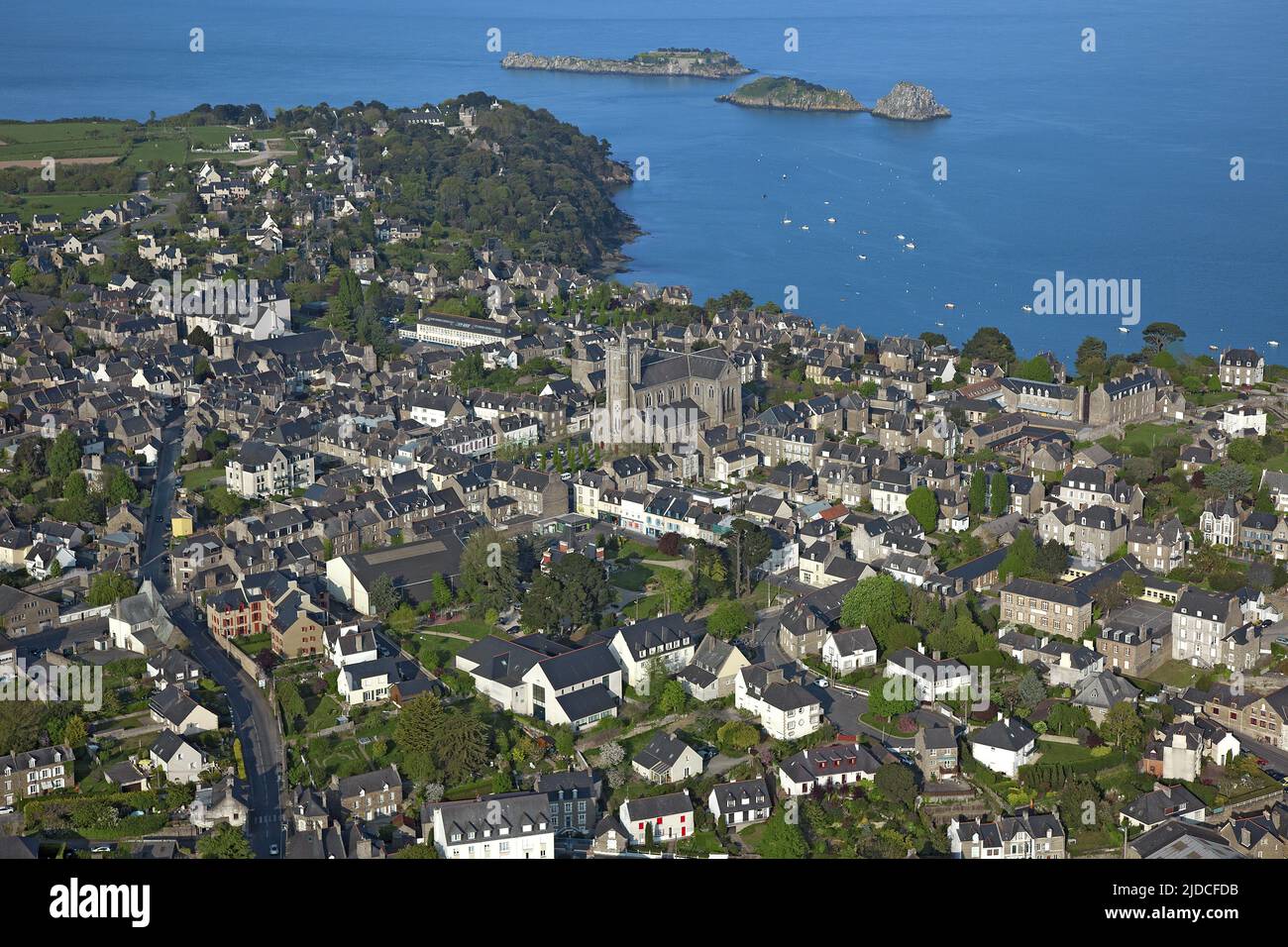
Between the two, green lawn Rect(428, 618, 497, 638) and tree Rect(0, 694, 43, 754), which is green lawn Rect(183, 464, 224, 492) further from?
tree Rect(0, 694, 43, 754)

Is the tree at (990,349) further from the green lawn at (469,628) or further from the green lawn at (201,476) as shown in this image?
the green lawn at (201,476)

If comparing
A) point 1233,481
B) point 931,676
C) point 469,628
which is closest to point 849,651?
point 931,676

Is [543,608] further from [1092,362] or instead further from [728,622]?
[1092,362]

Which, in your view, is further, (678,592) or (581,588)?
(678,592)

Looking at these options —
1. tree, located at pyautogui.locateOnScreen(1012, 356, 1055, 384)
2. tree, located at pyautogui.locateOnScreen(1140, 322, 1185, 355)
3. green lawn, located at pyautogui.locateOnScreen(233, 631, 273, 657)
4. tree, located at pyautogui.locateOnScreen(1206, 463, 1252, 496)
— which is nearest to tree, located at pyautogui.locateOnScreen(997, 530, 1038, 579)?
tree, located at pyautogui.locateOnScreen(1206, 463, 1252, 496)
